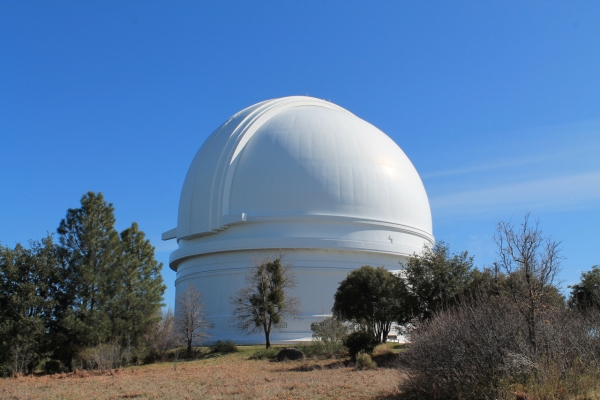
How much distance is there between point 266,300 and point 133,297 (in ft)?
21.0

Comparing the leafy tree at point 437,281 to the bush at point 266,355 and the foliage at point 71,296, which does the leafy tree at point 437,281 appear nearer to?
the bush at point 266,355

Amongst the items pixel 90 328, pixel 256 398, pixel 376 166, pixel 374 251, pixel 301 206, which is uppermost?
pixel 376 166

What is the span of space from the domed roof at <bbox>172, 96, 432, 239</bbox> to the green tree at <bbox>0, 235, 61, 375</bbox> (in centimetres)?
1198

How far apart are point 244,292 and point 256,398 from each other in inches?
639

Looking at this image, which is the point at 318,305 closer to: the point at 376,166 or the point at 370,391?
the point at 376,166

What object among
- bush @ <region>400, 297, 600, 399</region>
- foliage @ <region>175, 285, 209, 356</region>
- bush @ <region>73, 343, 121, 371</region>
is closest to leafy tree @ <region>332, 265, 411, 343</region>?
foliage @ <region>175, 285, 209, 356</region>

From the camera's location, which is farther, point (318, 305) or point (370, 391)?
point (318, 305)

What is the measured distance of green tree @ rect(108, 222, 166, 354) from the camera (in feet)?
90.8

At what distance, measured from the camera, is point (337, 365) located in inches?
909

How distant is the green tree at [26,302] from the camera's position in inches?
949

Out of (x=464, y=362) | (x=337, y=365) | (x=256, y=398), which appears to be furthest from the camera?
(x=337, y=365)

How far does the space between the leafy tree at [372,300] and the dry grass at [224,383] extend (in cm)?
511

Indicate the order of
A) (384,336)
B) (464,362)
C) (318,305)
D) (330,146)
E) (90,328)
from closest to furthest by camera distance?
(464,362) → (90,328) → (384,336) → (318,305) → (330,146)

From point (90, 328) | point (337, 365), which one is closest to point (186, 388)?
point (337, 365)
